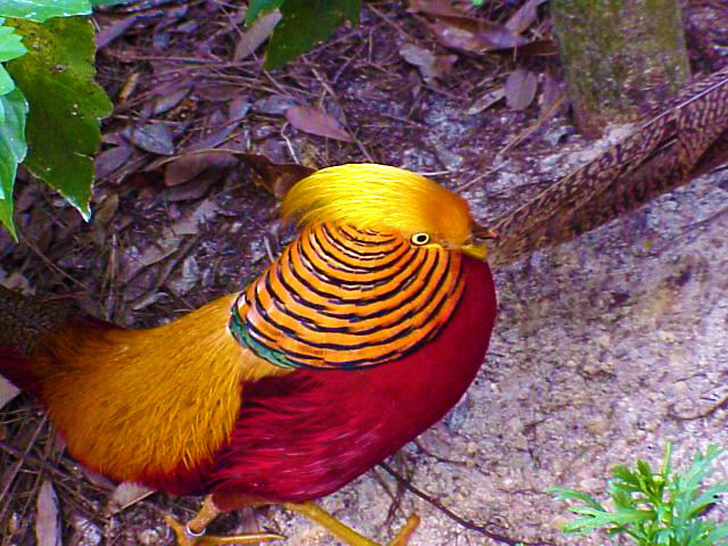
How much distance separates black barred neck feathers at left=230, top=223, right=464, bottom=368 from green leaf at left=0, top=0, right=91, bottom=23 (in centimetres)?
84

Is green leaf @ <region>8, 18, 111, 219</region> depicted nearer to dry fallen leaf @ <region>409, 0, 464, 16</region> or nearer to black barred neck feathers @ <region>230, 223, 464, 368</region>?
black barred neck feathers @ <region>230, 223, 464, 368</region>

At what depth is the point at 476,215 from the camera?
3266mm

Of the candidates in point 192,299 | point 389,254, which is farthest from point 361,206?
point 192,299

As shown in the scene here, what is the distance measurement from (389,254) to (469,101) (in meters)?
1.51

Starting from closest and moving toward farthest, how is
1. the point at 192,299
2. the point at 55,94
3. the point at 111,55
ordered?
the point at 55,94 < the point at 192,299 < the point at 111,55

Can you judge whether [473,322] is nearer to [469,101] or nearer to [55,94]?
[55,94]

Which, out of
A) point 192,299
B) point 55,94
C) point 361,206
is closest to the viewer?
point 55,94

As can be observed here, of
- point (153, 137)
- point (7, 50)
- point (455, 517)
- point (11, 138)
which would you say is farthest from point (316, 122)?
point (7, 50)

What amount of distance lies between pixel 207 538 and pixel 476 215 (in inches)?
52.2

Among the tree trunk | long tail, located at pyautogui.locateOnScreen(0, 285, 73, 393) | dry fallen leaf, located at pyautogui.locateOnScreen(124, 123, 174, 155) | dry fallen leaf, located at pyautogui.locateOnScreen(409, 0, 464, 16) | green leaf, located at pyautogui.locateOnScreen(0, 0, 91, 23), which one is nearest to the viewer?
green leaf, located at pyautogui.locateOnScreen(0, 0, 91, 23)

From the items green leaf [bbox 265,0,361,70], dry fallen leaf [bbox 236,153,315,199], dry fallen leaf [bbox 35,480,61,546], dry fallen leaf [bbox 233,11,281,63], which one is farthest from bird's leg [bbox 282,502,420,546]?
dry fallen leaf [bbox 233,11,281,63]

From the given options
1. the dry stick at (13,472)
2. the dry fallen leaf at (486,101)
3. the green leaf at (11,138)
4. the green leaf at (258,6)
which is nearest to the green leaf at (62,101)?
the green leaf at (11,138)

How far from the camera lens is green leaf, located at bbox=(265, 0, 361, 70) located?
2.57 metres

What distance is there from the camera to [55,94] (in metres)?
1.96
